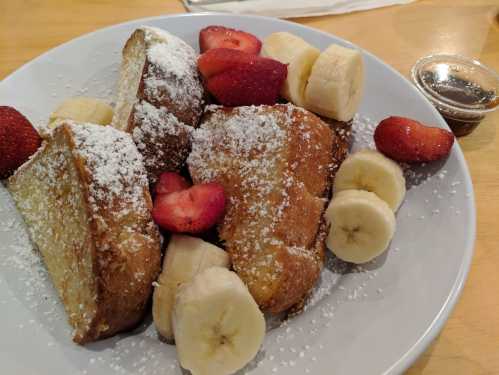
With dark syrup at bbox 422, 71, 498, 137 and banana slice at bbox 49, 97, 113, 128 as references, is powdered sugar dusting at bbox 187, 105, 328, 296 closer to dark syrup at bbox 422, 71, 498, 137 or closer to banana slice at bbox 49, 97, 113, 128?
banana slice at bbox 49, 97, 113, 128

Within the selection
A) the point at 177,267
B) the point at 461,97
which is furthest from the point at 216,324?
the point at 461,97

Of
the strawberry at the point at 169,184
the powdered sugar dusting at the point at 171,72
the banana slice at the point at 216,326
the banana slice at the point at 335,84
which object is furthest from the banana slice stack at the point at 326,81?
the banana slice at the point at 216,326

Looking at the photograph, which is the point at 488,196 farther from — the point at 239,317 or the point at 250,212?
the point at 239,317

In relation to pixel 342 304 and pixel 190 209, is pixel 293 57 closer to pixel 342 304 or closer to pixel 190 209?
pixel 190 209

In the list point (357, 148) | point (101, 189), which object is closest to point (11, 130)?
point (101, 189)

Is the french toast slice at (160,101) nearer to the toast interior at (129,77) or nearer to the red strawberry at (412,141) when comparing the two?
the toast interior at (129,77)
